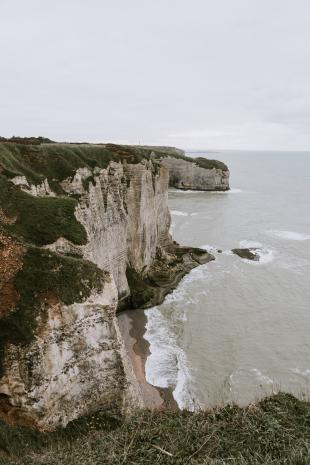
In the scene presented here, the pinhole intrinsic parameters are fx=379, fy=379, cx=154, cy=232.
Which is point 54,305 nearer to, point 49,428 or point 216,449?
point 49,428

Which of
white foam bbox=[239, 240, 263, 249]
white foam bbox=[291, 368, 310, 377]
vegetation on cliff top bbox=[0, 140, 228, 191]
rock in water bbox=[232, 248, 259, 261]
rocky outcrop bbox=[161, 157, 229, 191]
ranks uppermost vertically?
vegetation on cliff top bbox=[0, 140, 228, 191]

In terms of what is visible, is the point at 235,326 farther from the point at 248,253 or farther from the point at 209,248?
the point at 209,248

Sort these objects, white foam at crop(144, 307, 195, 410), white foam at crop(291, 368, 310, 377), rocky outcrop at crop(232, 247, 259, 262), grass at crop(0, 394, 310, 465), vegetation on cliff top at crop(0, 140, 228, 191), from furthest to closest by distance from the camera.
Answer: rocky outcrop at crop(232, 247, 259, 262) < vegetation on cliff top at crop(0, 140, 228, 191) < white foam at crop(291, 368, 310, 377) < white foam at crop(144, 307, 195, 410) < grass at crop(0, 394, 310, 465)

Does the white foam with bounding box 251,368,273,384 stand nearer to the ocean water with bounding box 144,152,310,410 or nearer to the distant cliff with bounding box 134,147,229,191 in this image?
the ocean water with bounding box 144,152,310,410

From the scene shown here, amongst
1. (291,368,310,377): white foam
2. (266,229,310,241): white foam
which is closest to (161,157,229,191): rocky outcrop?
(266,229,310,241): white foam

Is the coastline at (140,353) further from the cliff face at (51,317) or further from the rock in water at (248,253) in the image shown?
the rock in water at (248,253)

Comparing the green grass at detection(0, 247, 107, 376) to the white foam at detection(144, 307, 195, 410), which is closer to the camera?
the green grass at detection(0, 247, 107, 376)

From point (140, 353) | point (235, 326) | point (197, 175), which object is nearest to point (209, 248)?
point (235, 326)

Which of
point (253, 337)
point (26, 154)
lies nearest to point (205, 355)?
point (253, 337)
